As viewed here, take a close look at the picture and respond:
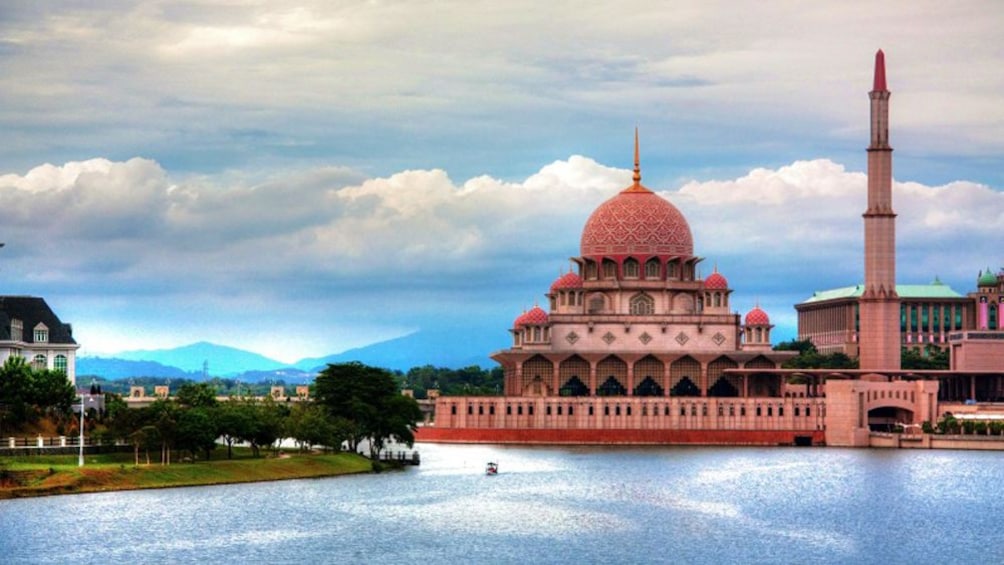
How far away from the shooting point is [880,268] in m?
193

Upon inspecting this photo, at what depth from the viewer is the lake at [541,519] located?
8644 cm

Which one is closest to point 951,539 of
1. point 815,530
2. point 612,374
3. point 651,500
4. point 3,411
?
point 815,530

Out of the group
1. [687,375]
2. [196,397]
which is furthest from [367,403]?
[687,375]

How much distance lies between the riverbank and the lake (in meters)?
1.67

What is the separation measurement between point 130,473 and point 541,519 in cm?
2426

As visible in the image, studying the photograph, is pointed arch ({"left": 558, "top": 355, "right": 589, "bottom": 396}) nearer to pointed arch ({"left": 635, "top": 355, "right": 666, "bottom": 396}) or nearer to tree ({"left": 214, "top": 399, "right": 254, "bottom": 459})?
pointed arch ({"left": 635, "top": 355, "right": 666, "bottom": 396})

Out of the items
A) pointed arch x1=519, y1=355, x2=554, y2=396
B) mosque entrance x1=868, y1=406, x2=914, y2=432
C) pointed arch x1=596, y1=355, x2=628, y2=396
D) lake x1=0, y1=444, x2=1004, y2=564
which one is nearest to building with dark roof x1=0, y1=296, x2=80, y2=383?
lake x1=0, y1=444, x2=1004, y2=564

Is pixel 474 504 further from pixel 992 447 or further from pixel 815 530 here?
pixel 992 447

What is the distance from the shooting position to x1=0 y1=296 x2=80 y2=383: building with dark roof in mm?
141625

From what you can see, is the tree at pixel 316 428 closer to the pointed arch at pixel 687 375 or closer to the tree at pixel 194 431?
the tree at pixel 194 431

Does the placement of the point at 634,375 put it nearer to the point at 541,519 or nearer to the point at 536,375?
the point at 536,375

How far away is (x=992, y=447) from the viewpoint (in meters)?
180

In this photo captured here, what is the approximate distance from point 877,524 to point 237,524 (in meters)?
34.2

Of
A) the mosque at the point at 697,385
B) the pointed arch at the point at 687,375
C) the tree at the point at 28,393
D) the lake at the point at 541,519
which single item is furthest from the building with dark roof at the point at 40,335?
the pointed arch at the point at 687,375
